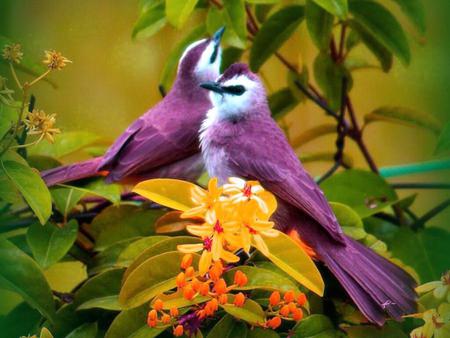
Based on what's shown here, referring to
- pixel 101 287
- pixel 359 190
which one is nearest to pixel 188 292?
pixel 101 287

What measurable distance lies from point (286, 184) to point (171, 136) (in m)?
0.39

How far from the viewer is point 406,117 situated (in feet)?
5.96

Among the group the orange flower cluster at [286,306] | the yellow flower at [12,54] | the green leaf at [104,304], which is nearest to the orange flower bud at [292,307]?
the orange flower cluster at [286,306]

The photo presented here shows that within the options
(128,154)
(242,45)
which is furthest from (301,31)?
(128,154)

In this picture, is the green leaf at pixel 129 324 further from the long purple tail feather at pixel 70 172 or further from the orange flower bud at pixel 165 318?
the long purple tail feather at pixel 70 172

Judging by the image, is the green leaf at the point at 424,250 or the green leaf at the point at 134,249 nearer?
the green leaf at the point at 134,249

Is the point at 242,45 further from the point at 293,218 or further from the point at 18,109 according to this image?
the point at 18,109

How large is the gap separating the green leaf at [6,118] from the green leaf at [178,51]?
537 mm

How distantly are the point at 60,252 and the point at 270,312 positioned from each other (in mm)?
352

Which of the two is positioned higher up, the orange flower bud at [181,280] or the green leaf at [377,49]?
the green leaf at [377,49]

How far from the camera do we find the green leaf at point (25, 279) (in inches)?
49.3

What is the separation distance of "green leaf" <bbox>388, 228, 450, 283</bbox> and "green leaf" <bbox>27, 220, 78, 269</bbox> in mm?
530

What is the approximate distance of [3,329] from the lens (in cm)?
136

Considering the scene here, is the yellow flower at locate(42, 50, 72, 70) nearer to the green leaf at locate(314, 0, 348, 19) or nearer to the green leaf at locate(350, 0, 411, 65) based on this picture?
the green leaf at locate(314, 0, 348, 19)
